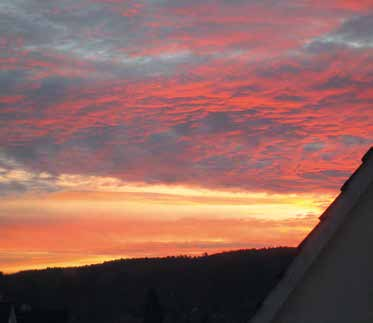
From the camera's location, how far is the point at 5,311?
42438 mm

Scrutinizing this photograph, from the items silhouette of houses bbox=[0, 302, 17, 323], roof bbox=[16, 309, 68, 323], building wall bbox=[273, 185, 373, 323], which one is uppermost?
roof bbox=[16, 309, 68, 323]

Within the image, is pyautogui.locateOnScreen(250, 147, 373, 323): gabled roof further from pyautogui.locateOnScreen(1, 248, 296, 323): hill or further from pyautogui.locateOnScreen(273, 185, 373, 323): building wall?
pyautogui.locateOnScreen(1, 248, 296, 323): hill

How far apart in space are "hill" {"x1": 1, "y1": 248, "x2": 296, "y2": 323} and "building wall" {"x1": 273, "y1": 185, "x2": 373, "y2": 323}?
77835mm

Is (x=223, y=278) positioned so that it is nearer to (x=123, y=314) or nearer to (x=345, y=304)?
(x=123, y=314)

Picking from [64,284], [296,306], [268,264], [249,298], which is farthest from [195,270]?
[296,306]

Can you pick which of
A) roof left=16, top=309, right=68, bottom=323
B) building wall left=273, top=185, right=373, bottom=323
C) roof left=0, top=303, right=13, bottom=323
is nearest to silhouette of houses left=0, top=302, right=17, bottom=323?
roof left=0, top=303, right=13, bottom=323

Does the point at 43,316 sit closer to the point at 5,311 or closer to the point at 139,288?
the point at 5,311

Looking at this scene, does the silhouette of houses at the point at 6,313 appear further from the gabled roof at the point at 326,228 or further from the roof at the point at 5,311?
the gabled roof at the point at 326,228

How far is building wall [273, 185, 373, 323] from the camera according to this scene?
3809 mm

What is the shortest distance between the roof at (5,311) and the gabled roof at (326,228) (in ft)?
130

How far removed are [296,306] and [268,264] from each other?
214 feet

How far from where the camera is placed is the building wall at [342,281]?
3809 mm

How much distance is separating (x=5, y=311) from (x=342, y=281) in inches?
1619

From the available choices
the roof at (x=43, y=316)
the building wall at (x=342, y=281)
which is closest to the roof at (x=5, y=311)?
the roof at (x=43, y=316)
